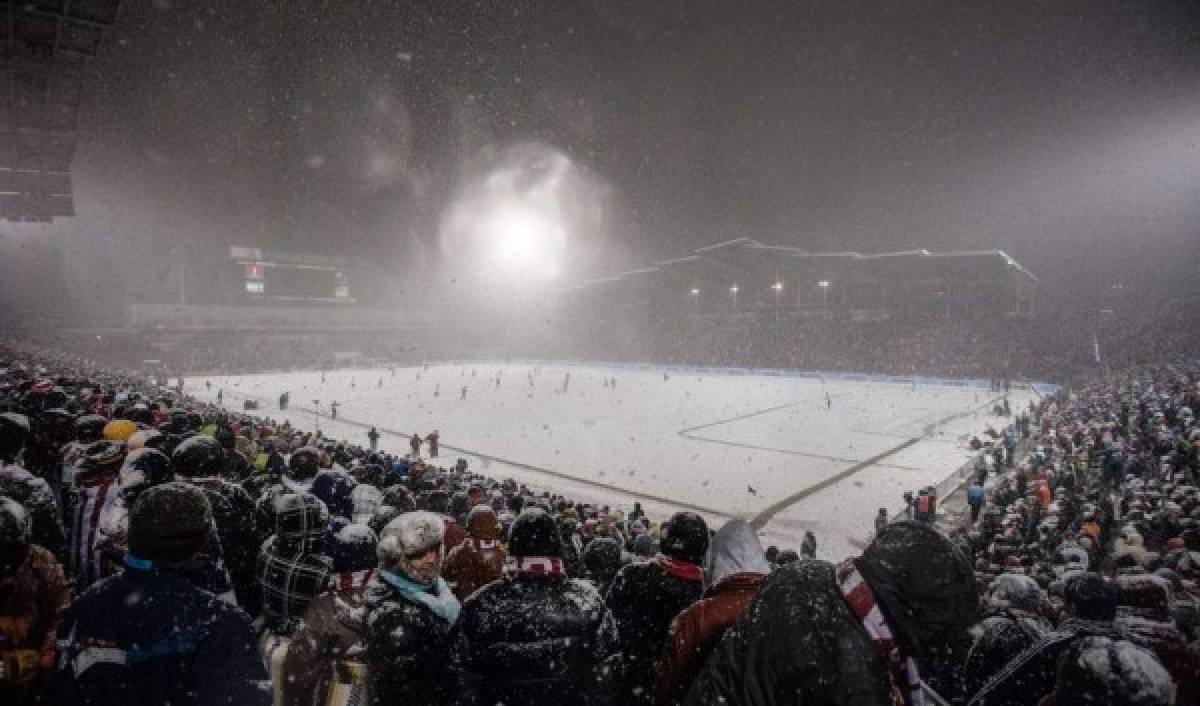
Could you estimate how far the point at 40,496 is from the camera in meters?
3.24

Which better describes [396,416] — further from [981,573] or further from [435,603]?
[435,603]

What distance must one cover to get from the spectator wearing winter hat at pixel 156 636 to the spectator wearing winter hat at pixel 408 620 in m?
0.56

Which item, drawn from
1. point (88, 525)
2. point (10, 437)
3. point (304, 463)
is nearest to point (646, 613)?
point (88, 525)

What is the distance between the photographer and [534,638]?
234cm

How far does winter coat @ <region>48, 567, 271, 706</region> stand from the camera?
1.65 meters

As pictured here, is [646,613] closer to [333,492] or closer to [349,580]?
[349,580]

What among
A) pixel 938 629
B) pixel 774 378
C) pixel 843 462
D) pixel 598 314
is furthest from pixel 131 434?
pixel 598 314

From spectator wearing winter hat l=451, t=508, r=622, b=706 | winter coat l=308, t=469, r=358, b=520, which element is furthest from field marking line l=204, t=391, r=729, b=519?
spectator wearing winter hat l=451, t=508, r=622, b=706

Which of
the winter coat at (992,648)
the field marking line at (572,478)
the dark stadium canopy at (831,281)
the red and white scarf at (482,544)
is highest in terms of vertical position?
the dark stadium canopy at (831,281)

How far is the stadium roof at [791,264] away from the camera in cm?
5084

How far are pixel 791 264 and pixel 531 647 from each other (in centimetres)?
6449

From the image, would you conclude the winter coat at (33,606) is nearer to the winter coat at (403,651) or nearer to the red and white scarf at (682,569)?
the winter coat at (403,651)

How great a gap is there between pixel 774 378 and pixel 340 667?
1978 inches

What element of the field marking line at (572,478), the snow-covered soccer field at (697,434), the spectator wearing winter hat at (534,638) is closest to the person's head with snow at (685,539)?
the spectator wearing winter hat at (534,638)
